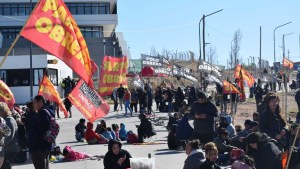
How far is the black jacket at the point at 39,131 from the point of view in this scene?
35.6ft

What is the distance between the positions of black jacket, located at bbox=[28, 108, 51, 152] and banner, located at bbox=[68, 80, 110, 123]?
13.7 ft

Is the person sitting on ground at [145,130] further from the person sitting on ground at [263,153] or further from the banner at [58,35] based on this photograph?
the person sitting on ground at [263,153]

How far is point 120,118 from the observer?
106 feet

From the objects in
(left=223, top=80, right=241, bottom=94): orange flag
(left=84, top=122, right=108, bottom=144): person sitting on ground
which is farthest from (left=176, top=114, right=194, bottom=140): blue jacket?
(left=223, top=80, right=241, bottom=94): orange flag

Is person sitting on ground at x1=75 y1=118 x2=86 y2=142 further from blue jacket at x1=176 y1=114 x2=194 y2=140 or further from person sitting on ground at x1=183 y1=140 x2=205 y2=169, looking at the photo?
person sitting on ground at x1=183 y1=140 x2=205 y2=169

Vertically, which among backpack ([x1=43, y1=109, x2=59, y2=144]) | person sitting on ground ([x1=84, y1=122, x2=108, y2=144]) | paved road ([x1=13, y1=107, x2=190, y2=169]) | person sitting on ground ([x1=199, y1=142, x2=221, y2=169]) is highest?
backpack ([x1=43, y1=109, x2=59, y2=144])

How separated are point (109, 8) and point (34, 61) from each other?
114ft

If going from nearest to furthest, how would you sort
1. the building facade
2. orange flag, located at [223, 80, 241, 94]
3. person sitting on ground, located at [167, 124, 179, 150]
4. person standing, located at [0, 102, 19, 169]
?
person standing, located at [0, 102, 19, 169], person sitting on ground, located at [167, 124, 179, 150], orange flag, located at [223, 80, 241, 94], the building facade

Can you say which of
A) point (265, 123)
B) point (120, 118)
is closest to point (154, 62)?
point (120, 118)

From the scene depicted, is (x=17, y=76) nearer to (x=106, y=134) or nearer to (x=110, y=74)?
(x=110, y=74)

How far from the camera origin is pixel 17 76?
48750 mm

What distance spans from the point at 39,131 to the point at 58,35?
211 cm

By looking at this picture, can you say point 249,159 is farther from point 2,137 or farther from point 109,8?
point 109,8

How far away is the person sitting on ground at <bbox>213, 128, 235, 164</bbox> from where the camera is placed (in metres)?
13.7
